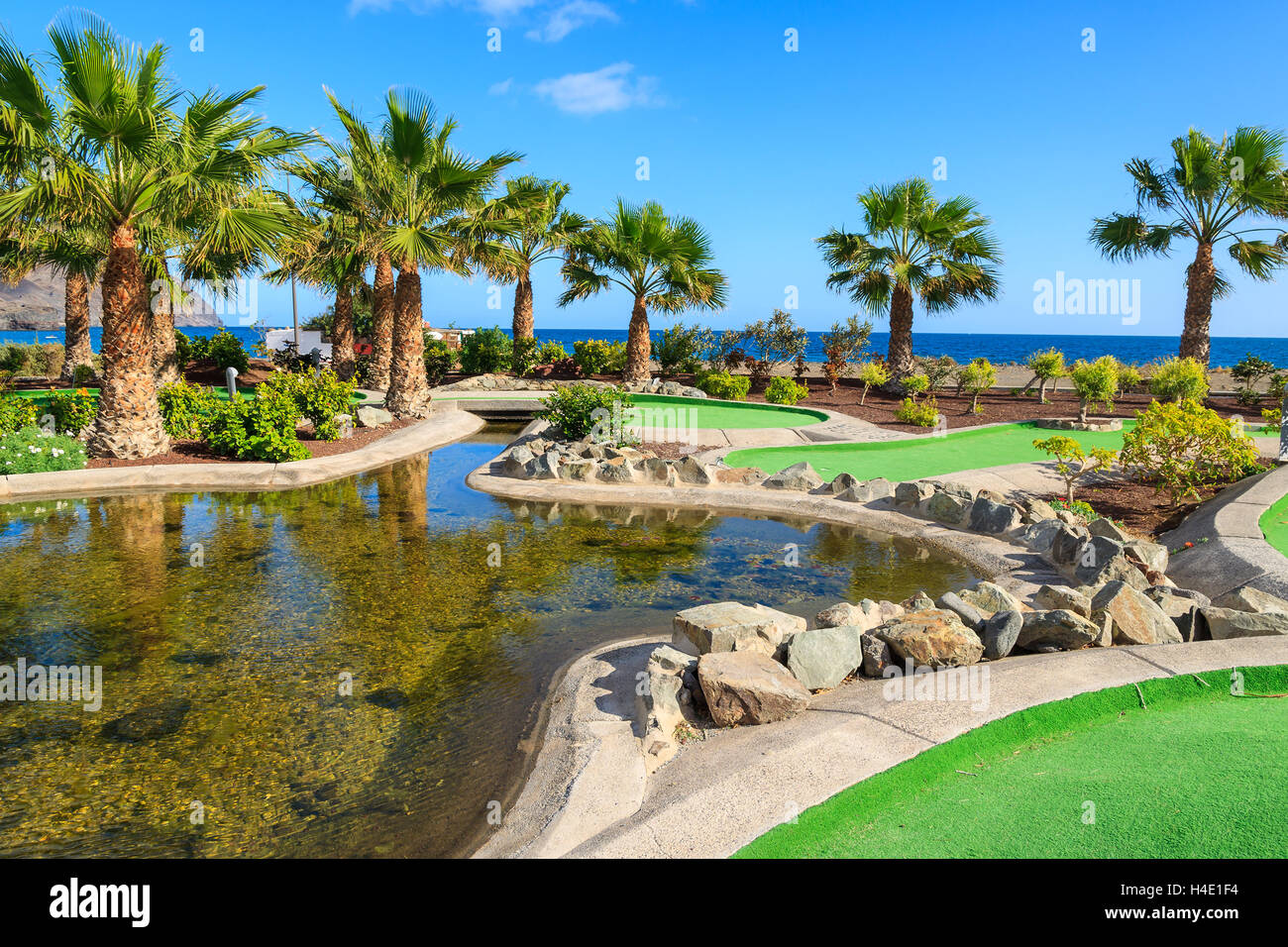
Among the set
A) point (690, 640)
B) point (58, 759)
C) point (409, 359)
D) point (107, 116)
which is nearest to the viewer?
point (58, 759)

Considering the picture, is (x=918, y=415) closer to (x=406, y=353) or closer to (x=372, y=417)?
(x=406, y=353)

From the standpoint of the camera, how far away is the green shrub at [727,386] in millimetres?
22594

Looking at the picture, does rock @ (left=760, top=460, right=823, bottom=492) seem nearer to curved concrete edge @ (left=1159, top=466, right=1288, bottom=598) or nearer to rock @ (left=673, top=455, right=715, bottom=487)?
rock @ (left=673, top=455, right=715, bottom=487)

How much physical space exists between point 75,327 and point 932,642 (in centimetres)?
2663

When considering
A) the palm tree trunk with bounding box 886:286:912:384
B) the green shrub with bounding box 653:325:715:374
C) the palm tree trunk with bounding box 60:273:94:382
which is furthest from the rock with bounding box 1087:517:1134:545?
the palm tree trunk with bounding box 60:273:94:382

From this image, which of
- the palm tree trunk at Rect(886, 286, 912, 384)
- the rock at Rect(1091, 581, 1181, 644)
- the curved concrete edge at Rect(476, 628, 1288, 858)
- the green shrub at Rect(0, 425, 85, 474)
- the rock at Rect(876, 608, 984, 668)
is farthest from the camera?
the palm tree trunk at Rect(886, 286, 912, 384)

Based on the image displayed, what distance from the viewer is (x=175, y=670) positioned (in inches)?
222

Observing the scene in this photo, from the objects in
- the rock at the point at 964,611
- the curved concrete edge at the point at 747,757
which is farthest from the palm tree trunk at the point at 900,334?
the curved concrete edge at the point at 747,757

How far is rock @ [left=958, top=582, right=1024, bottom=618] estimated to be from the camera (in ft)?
19.6

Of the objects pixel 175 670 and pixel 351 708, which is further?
pixel 175 670

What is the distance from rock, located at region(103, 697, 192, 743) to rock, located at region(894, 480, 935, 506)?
343 inches

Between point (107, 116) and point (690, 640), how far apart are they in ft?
38.4
